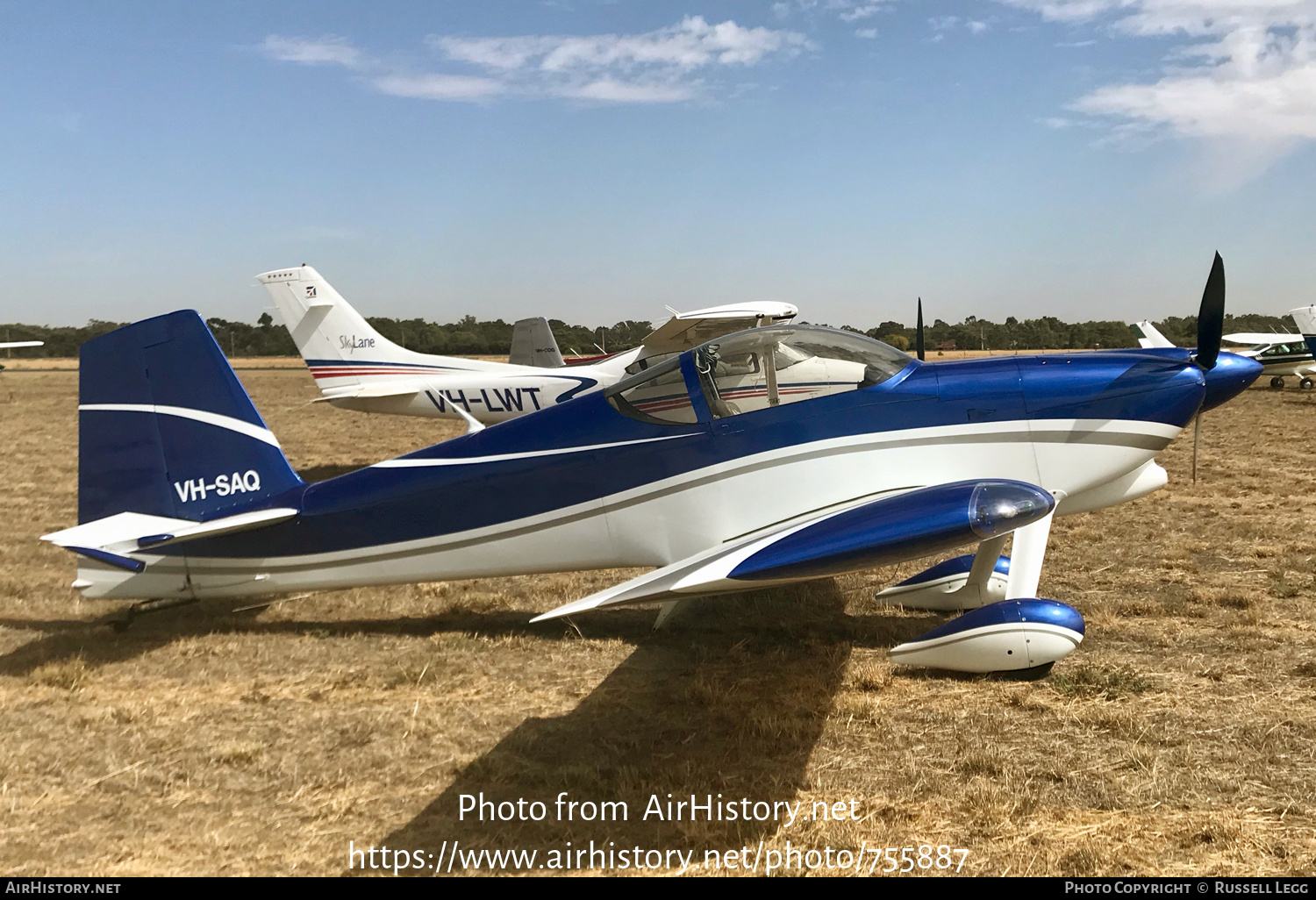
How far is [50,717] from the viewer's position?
4.45 meters

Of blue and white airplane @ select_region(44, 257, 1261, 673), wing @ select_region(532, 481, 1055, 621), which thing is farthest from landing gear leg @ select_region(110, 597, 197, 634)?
wing @ select_region(532, 481, 1055, 621)

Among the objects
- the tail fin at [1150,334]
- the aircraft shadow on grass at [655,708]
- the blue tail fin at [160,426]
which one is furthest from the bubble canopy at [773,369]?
the tail fin at [1150,334]

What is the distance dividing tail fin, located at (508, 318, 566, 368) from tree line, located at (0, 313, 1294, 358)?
18899 millimetres

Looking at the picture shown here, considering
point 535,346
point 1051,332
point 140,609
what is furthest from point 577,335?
point 140,609

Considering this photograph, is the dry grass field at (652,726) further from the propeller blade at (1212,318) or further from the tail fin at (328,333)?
the tail fin at (328,333)

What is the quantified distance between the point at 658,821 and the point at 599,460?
2.12 meters

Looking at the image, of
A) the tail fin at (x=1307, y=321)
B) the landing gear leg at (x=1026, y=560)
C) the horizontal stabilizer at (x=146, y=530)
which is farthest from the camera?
the tail fin at (x=1307, y=321)

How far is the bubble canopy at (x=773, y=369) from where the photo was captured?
186 inches

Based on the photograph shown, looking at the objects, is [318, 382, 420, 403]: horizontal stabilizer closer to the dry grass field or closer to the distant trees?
the dry grass field

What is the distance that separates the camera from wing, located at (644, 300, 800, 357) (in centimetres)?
1298

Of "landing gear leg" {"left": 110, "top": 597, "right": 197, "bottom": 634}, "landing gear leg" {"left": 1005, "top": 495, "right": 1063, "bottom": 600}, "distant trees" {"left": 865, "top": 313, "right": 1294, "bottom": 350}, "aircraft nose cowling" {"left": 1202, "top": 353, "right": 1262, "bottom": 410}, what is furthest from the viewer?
"distant trees" {"left": 865, "top": 313, "right": 1294, "bottom": 350}

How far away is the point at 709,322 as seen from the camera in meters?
13.3

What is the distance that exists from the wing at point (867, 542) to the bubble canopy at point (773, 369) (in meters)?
1.10

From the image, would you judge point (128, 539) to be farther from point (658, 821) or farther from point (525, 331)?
point (525, 331)
